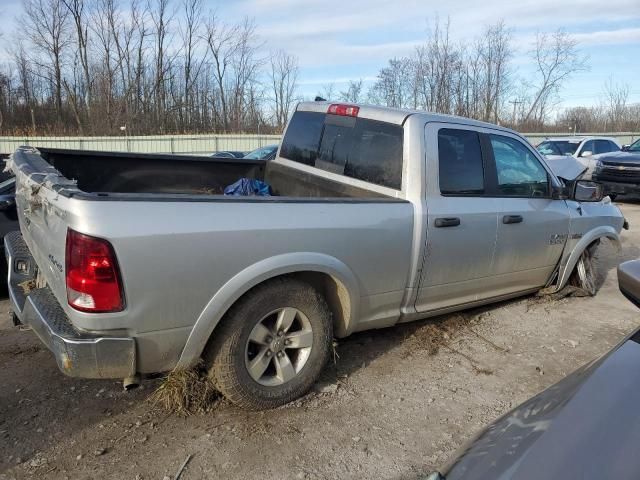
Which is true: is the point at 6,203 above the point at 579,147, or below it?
below

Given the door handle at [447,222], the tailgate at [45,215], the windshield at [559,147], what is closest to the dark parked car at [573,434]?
the door handle at [447,222]

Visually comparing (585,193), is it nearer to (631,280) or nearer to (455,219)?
(455,219)

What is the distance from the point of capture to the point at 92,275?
2.60m

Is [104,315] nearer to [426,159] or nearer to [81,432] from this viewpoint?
[81,432]

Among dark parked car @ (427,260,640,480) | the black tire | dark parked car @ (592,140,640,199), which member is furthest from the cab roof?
dark parked car @ (592,140,640,199)

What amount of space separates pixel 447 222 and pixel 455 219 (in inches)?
4.0

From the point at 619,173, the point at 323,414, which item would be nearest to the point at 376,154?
the point at 323,414

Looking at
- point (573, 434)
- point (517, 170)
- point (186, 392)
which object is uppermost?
point (517, 170)

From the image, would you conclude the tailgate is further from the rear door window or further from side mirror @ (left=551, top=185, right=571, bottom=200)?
the rear door window

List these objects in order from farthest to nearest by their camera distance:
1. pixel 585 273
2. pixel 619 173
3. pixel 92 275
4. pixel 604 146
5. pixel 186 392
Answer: pixel 604 146
pixel 619 173
pixel 585 273
pixel 186 392
pixel 92 275

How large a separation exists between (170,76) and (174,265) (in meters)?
40.6

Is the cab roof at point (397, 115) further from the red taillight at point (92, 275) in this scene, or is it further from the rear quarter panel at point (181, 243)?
the red taillight at point (92, 275)

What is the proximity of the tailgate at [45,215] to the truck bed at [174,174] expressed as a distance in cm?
92

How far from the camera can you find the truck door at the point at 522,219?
4449mm
